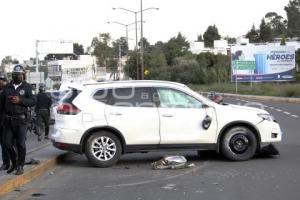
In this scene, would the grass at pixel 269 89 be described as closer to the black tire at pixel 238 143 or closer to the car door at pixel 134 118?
the black tire at pixel 238 143

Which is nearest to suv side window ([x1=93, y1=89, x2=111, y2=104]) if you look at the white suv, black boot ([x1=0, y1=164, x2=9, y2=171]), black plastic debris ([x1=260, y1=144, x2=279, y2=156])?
the white suv

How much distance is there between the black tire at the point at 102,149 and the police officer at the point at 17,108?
1.75 metres

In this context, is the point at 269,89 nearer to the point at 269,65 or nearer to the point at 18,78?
the point at 269,65

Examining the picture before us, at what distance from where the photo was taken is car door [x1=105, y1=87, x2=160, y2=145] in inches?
460

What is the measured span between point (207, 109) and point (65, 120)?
8.88ft

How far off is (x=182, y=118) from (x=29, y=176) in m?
3.17

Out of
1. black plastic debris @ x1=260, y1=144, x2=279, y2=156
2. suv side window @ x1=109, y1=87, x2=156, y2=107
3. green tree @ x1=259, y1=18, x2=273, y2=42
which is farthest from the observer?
green tree @ x1=259, y1=18, x2=273, y2=42

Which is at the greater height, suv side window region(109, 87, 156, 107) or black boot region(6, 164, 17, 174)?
suv side window region(109, 87, 156, 107)

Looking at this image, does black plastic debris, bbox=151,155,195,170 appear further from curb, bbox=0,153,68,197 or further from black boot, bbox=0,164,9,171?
black boot, bbox=0,164,9,171

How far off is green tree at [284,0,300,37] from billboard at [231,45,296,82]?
8927 centimetres

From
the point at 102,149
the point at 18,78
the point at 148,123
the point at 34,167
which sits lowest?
the point at 34,167

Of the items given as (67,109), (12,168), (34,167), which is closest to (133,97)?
(67,109)

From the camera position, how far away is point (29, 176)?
33.6 ft

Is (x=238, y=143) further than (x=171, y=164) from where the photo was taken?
Yes
